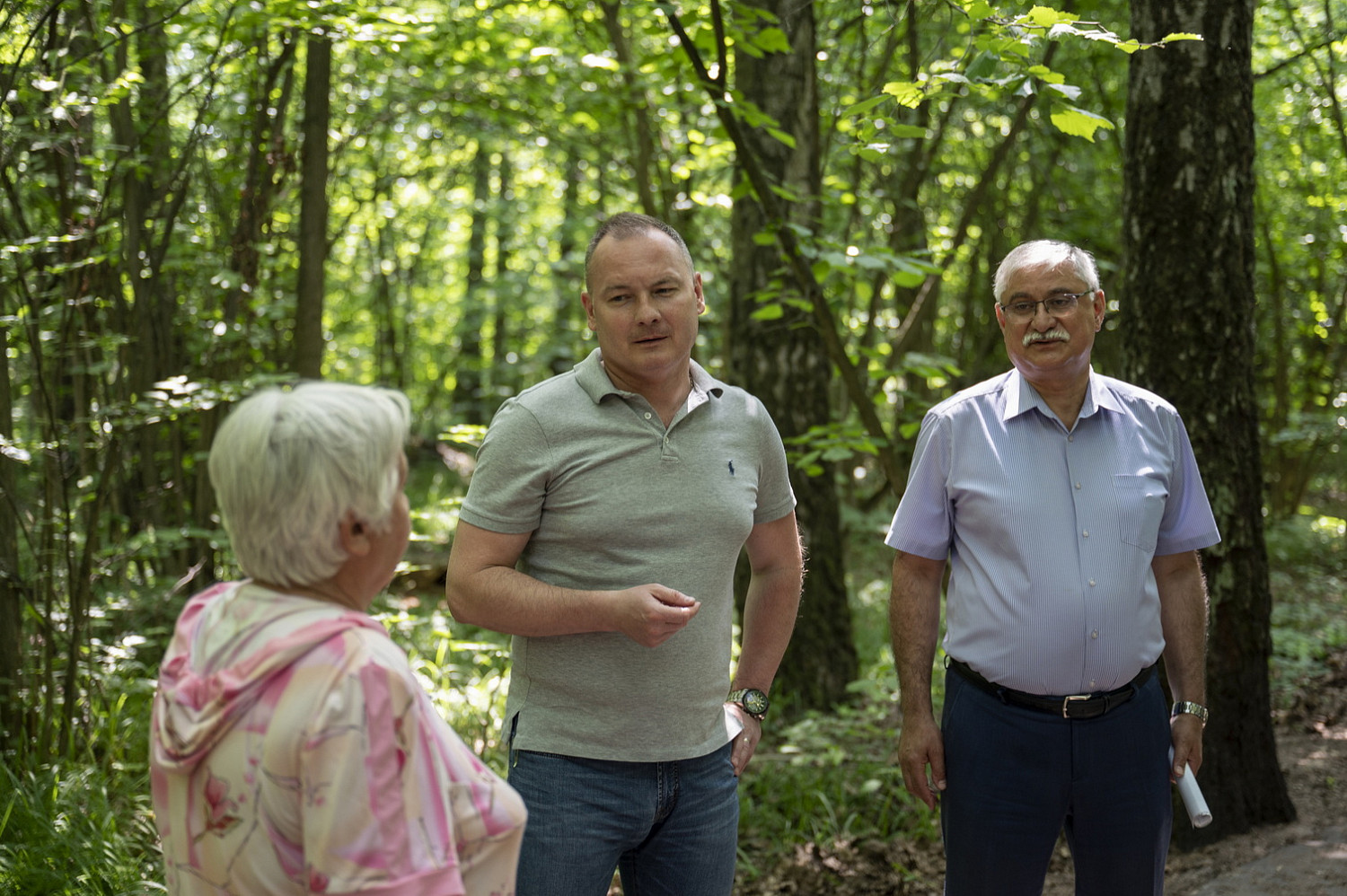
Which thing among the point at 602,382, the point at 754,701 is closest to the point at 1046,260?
the point at 602,382

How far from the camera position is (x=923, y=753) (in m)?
2.51

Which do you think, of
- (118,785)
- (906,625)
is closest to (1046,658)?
(906,625)

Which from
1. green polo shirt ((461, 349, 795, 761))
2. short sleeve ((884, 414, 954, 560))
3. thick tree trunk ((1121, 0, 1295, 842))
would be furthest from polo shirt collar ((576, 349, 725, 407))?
thick tree trunk ((1121, 0, 1295, 842))

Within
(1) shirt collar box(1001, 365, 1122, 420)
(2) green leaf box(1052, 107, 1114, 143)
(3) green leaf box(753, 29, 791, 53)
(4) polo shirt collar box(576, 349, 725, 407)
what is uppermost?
(3) green leaf box(753, 29, 791, 53)

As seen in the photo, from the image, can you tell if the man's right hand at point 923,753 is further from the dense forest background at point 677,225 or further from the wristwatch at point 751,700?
the dense forest background at point 677,225

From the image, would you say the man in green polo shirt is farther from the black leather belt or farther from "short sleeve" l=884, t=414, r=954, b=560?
the black leather belt

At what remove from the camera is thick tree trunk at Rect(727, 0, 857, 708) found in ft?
18.3

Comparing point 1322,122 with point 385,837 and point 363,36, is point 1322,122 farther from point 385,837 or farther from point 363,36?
point 385,837

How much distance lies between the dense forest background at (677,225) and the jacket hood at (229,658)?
92.3 inches

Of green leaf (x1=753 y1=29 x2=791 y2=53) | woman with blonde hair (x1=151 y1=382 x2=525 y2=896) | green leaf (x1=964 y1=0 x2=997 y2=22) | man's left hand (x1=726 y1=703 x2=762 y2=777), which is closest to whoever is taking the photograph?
woman with blonde hair (x1=151 y1=382 x2=525 y2=896)

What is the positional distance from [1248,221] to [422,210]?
12.6m

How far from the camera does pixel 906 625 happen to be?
2.58 metres

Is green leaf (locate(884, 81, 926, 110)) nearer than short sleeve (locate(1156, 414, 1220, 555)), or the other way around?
short sleeve (locate(1156, 414, 1220, 555))

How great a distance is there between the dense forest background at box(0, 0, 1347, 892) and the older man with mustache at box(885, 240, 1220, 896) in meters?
0.78
